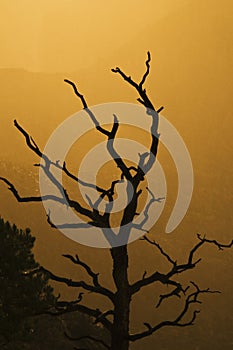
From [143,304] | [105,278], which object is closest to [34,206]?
[105,278]

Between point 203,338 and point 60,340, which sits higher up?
point 203,338

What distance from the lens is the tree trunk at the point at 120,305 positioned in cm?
603

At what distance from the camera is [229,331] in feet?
269

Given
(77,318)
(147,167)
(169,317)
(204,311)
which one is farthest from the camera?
(204,311)

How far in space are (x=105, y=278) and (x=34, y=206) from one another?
71.6 feet

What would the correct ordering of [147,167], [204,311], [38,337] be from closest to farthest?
[147,167] → [38,337] → [204,311]

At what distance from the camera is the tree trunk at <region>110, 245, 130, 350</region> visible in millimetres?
6031

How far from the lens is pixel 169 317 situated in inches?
3228

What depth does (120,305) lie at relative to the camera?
6.08 m

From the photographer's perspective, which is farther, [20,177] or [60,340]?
[20,177]

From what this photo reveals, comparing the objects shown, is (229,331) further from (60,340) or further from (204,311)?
(60,340)

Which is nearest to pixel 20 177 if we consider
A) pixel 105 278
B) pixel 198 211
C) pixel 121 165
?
pixel 105 278

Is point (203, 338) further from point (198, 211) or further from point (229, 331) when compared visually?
point (198, 211)

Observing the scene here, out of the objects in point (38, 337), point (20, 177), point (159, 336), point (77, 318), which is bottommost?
point (38, 337)
